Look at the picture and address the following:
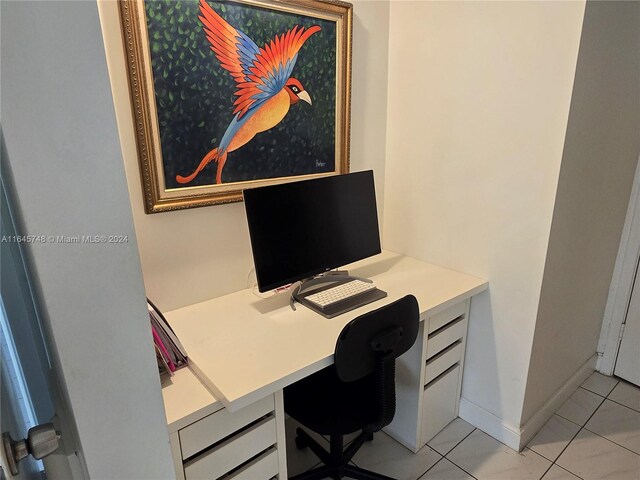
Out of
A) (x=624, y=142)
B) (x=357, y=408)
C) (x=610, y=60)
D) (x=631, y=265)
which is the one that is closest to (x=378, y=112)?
(x=610, y=60)

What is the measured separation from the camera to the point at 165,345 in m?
1.16

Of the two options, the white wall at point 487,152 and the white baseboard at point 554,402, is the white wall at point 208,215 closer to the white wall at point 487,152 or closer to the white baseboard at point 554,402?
the white wall at point 487,152

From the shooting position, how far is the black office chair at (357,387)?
3.97 feet

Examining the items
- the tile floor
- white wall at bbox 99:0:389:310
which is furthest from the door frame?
white wall at bbox 99:0:389:310

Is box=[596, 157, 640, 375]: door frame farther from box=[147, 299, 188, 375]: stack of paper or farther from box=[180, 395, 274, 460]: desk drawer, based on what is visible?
box=[147, 299, 188, 375]: stack of paper

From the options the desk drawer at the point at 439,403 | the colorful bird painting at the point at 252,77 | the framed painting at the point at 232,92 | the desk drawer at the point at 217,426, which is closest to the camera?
the desk drawer at the point at 217,426

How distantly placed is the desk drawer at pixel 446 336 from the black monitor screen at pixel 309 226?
17.7 inches

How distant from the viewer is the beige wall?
1.45m

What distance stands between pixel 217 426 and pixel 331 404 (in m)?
0.45

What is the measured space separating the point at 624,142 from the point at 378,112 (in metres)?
1.15

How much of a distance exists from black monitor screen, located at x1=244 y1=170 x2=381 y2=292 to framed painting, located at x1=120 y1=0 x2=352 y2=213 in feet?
0.67

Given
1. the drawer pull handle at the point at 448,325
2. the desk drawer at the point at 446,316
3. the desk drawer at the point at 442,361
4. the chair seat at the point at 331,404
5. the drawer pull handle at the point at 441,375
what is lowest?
the drawer pull handle at the point at 441,375

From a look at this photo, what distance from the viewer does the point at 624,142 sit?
1846 millimetres

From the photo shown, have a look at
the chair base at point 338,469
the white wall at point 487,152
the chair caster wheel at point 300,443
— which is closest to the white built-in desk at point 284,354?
the white wall at point 487,152
